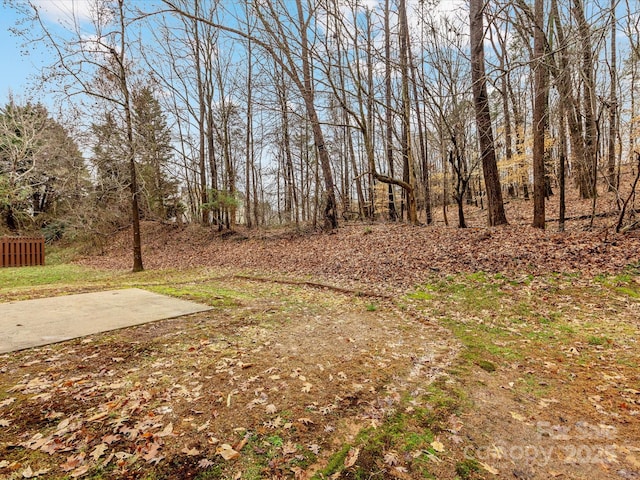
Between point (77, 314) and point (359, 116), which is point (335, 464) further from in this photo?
point (359, 116)

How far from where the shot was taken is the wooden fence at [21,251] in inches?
529

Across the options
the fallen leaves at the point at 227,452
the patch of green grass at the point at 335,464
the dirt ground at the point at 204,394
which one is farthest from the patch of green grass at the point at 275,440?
the patch of green grass at the point at 335,464

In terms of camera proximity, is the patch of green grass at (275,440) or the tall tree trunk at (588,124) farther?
the tall tree trunk at (588,124)

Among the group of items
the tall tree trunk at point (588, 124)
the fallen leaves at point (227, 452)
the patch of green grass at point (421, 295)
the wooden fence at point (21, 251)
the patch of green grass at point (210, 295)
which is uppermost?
the tall tree trunk at point (588, 124)

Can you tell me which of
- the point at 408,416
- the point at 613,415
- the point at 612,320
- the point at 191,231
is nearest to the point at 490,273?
the point at 612,320

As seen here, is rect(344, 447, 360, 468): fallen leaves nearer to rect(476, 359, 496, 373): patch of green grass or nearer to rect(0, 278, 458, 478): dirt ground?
rect(0, 278, 458, 478): dirt ground

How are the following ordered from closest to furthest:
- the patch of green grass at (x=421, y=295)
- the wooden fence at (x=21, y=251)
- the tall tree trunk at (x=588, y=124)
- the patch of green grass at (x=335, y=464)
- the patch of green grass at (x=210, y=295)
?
the patch of green grass at (x=335, y=464)
the patch of green grass at (x=210, y=295)
the patch of green grass at (x=421, y=295)
the tall tree trunk at (x=588, y=124)
the wooden fence at (x=21, y=251)

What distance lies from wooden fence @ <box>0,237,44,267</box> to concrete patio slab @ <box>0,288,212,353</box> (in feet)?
39.8

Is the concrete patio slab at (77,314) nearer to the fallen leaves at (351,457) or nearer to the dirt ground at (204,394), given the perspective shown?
the dirt ground at (204,394)

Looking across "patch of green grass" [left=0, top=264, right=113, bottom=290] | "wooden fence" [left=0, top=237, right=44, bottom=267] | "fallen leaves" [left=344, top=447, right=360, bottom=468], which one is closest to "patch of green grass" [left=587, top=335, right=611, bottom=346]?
"fallen leaves" [left=344, top=447, right=360, bottom=468]

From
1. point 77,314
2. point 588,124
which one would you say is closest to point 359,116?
point 588,124

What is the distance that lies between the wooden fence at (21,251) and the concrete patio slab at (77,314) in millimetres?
12137

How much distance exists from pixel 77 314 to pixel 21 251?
45.3ft

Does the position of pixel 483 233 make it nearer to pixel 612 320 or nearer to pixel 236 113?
pixel 612 320
